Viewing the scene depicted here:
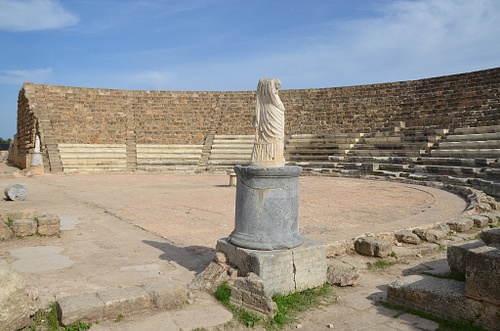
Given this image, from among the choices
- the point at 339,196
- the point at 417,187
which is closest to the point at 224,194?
the point at 339,196

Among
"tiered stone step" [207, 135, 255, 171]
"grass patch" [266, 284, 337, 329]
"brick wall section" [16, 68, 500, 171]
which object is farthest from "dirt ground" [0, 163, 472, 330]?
"tiered stone step" [207, 135, 255, 171]

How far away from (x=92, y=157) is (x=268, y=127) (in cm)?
1904

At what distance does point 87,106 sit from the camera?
953 inches

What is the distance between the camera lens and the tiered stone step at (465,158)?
543 inches

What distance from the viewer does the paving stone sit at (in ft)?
11.3

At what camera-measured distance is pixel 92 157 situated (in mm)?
21922

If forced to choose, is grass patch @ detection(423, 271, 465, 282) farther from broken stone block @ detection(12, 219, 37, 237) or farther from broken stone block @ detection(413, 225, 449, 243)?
broken stone block @ detection(12, 219, 37, 237)

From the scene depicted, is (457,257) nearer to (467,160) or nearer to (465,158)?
(467,160)

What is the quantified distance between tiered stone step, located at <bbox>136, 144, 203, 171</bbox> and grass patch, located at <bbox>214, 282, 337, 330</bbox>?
723 inches

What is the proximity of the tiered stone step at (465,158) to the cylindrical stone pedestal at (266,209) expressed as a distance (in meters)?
10.4

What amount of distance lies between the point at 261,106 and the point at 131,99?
72.9ft

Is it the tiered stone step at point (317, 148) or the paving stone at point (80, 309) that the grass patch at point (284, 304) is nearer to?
the paving stone at point (80, 309)

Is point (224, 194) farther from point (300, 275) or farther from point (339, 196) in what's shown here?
point (300, 275)

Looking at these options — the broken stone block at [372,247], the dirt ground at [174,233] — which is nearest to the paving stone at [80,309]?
the dirt ground at [174,233]
